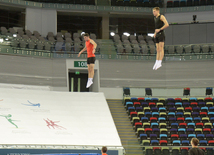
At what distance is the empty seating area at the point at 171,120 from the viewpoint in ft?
58.6

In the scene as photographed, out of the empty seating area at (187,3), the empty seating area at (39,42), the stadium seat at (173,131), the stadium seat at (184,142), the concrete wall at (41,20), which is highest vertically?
the empty seating area at (187,3)

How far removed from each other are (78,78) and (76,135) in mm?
9369

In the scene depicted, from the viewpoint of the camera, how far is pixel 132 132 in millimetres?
19906

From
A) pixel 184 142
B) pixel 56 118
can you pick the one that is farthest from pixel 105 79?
pixel 184 142

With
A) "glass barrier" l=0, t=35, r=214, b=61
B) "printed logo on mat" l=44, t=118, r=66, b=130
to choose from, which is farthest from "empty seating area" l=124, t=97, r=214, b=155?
"printed logo on mat" l=44, t=118, r=66, b=130

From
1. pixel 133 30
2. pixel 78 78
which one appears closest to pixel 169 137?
pixel 78 78

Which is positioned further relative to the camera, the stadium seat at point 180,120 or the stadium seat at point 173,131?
the stadium seat at point 180,120

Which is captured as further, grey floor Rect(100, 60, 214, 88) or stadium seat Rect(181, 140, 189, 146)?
grey floor Rect(100, 60, 214, 88)

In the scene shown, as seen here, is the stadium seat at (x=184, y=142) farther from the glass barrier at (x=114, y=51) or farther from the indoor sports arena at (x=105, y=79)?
the glass barrier at (x=114, y=51)

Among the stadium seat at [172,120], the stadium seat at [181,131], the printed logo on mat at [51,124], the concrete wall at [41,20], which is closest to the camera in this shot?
the printed logo on mat at [51,124]

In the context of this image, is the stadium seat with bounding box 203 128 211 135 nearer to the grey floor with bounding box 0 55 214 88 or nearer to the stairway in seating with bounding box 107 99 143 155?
the stairway in seating with bounding box 107 99 143 155

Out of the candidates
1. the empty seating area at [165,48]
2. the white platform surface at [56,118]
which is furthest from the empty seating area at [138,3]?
the white platform surface at [56,118]

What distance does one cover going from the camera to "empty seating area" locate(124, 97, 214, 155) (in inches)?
704

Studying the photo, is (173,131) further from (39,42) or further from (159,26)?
(39,42)
